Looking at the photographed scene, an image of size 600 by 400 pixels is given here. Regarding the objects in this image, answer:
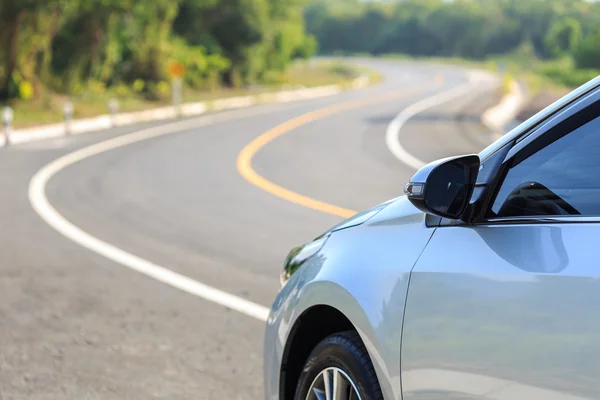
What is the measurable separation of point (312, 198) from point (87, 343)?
25.7 feet

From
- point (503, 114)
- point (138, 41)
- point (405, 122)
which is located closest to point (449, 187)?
point (405, 122)

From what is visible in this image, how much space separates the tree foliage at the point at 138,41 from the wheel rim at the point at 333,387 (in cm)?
2980

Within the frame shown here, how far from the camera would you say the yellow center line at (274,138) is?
43.7ft

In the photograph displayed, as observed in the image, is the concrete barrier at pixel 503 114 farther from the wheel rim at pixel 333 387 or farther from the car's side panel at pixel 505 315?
the car's side panel at pixel 505 315

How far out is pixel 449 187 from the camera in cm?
319

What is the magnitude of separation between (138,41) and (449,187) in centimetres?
4104

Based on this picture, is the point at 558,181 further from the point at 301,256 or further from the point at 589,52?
the point at 589,52

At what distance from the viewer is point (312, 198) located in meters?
14.2

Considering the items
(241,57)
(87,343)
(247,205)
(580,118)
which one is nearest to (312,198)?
(247,205)

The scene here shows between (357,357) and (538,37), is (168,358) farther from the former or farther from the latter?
(538,37)

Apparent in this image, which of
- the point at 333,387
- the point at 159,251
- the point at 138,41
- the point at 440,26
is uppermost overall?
the point at 333,387

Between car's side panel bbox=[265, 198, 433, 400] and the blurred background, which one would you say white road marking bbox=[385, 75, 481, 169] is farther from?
car's side panel bbox=[265, 198, 433, 400]

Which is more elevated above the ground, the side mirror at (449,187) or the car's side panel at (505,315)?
the side mirror at (449,187)

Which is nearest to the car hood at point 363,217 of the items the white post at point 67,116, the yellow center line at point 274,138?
the yellow center line at point 274,138
